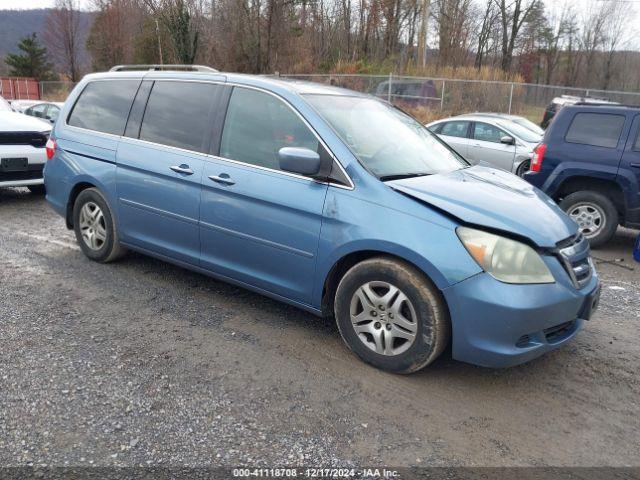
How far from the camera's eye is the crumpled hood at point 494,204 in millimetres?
3170

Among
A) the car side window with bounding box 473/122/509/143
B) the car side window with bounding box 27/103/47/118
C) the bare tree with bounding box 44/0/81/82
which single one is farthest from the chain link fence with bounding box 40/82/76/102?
the car side window with bounding box 473/122/509/143

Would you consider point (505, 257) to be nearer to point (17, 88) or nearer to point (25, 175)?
point (25, 175)

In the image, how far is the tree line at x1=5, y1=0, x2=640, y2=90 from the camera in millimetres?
25469

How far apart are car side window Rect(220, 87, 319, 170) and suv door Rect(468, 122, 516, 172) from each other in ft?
24.4

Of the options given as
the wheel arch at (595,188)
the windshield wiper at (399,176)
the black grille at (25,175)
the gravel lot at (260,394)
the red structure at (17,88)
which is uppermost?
the windshield wiper at (399,176)

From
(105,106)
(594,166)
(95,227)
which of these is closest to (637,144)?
(594,166)

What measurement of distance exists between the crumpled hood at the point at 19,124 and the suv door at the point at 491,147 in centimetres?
753

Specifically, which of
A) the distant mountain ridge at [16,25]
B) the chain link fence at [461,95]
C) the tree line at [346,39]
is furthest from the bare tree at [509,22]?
the distant mountain ridge at [16,25]

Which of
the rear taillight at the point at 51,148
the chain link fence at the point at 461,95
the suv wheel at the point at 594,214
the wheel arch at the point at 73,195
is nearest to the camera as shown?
the wheel arch at the point at 73,195

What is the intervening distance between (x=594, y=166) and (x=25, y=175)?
25.1 ft

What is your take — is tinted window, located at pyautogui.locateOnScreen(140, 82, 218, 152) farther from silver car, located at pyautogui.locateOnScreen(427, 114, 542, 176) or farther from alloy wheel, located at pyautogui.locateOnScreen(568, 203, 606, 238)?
silver car, located at pyautogui.locateOnScreen(427, 114, 542, 176)

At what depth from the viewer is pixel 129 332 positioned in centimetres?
388

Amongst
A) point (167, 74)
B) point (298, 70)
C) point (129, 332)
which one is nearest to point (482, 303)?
point (129, 332)

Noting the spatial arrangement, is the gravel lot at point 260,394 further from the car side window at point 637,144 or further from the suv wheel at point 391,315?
the car side window at point 637,144
